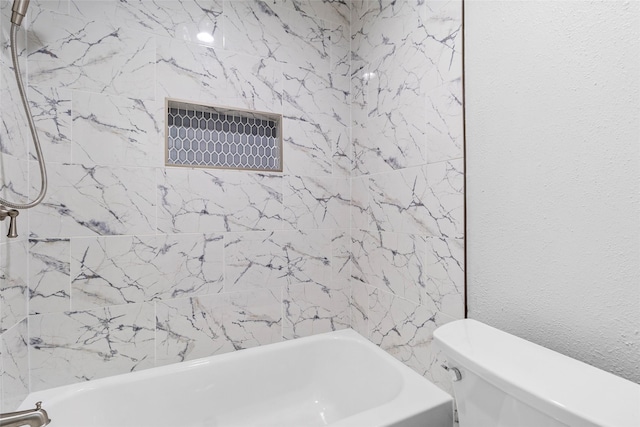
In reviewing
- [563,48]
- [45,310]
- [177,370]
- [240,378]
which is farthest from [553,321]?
[45,310]

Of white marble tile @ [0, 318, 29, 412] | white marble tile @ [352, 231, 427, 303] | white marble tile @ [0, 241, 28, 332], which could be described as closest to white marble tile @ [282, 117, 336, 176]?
white marble tile @ [352, 231, 427, 303]

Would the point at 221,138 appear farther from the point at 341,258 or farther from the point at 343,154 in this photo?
the point at 341,258

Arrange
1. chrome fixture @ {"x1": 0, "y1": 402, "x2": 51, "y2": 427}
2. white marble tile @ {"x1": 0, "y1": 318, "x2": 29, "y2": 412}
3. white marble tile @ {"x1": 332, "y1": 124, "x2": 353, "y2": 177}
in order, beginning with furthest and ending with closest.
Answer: white marble tile @ {"x1": 332, "y1": 124, "x2": 353, "y2": 177}, white marble tile @ {"x1": 0, "y1": 318, "x2": 29, "y2": 412}, chrome fixture @ {"x1": 0, "y1": 402, "x2": 51, "y2": 427}

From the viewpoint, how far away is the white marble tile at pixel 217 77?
1483 millimetres

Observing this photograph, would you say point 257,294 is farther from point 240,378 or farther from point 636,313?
point 636,313

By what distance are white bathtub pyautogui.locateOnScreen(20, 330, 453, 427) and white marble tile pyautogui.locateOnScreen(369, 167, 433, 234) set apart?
636mm

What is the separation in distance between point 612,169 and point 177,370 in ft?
5.61

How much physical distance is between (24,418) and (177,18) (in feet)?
5.32

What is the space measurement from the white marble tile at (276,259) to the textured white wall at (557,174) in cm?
85

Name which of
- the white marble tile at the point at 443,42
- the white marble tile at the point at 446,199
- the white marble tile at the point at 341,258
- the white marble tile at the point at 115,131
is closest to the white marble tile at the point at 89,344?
the white marble tile at the point at 115,131

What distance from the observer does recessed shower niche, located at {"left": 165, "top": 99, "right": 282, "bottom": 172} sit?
155 centimetres

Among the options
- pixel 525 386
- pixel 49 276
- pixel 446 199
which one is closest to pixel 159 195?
pixel 49 276

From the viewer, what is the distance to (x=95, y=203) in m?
1.37

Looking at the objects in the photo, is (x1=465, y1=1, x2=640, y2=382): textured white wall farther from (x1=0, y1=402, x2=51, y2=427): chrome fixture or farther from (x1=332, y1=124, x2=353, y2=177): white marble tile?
(x1=0, y1=402, x2=51, y2=427): chrome fixture
